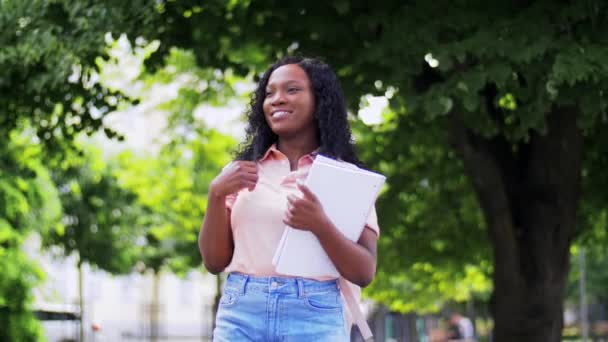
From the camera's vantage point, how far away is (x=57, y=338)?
27.9m

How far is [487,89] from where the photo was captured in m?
11.6

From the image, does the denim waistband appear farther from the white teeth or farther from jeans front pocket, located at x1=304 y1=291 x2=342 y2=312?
the white teeth

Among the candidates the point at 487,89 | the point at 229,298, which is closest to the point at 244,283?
the point at 229,298

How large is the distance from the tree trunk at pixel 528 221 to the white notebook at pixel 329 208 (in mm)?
8828

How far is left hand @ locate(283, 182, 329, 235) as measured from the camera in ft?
11.7

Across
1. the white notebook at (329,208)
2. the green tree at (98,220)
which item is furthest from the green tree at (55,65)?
the green tree at (98,220)

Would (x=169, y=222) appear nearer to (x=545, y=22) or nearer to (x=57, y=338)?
(x=57, y=338)

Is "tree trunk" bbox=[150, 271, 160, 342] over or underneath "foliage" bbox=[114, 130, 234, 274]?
underneath

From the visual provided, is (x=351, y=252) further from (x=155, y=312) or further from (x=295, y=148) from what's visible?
(x=155, y=312)

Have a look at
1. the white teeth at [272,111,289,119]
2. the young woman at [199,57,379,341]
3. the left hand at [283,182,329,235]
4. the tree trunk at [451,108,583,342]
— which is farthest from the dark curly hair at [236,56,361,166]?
the tree trunk at [451,108,583,342]

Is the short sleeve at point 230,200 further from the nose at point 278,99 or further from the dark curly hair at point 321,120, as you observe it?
the nose at point 278,99

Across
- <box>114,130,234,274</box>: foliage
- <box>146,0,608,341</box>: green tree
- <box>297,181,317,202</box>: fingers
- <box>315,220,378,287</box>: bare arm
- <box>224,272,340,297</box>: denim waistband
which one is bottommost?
<box>224,272,340,297</box>: denim waistband

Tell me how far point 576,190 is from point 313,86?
9.40 metres

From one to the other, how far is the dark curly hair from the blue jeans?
1.53ft
